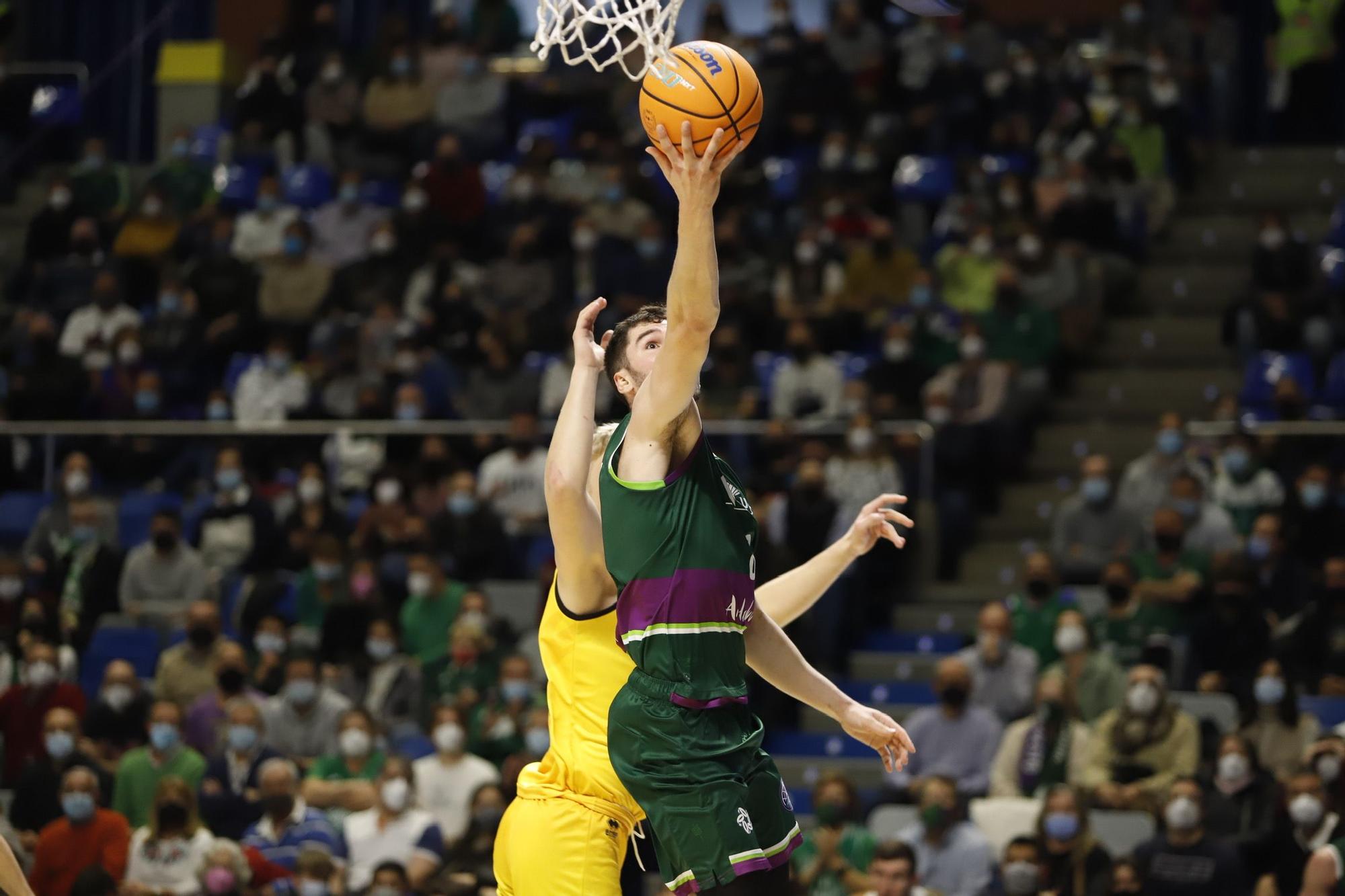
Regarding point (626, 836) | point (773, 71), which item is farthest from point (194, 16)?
point (626, 836)

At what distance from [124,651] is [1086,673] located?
22.4 ft

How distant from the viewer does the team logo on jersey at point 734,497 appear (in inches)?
207

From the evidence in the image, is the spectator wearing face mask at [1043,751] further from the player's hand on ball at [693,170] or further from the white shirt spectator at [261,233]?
the white shirt spectator at [261,233]

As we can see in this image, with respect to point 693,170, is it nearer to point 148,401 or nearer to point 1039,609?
point 1039,609

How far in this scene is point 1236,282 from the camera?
1647 centimetres

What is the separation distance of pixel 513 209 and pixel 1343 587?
26.8ft

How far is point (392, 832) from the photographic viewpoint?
11.6 meters

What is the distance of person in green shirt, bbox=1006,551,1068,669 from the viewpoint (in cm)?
1263

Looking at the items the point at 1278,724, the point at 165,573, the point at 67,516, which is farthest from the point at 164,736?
the point at 1278,724

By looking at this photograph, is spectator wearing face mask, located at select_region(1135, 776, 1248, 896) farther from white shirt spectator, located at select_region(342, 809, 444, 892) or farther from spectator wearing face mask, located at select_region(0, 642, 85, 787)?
spectator wearing face mask, located at select_region(0, 642, 85, 787)

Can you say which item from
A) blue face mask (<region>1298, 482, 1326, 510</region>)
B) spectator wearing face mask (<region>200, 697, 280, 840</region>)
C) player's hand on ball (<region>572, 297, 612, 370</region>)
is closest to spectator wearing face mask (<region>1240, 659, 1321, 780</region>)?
blue face mask (<region>1298, 482, 1326, 510</region>)

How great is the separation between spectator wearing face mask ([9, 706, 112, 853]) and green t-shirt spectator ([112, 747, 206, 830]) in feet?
0.36

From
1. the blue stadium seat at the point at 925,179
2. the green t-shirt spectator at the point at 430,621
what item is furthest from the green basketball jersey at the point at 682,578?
the blue stadium seat at the point at 925,179

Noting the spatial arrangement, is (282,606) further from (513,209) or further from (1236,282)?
(1236,282)
